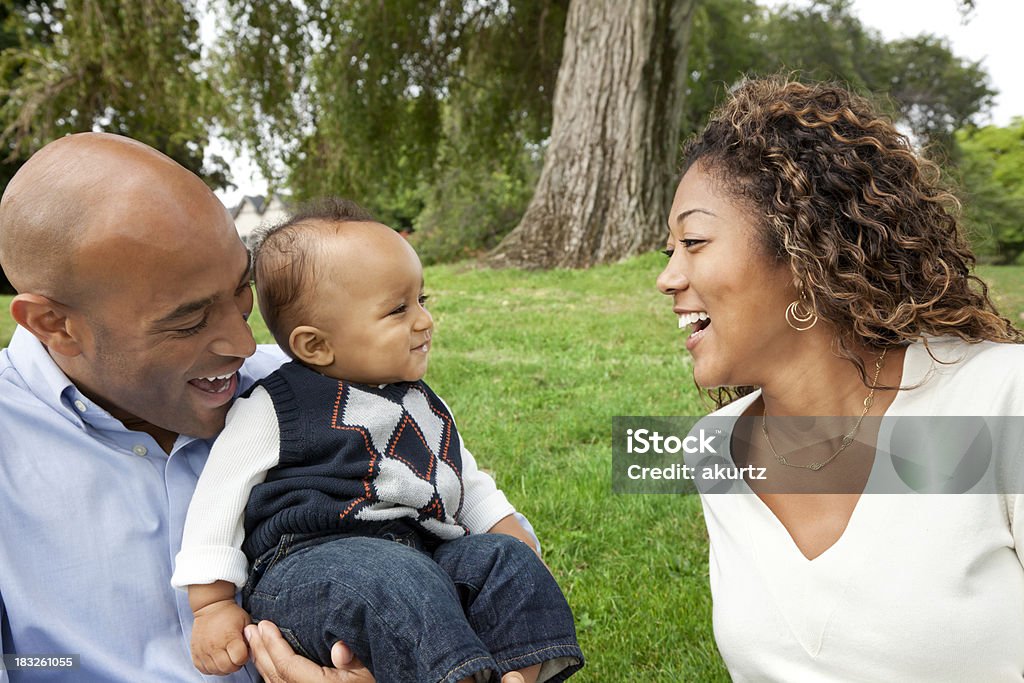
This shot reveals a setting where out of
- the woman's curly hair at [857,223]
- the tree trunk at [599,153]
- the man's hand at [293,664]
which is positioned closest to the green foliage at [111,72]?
the tree trunk at [599,153]

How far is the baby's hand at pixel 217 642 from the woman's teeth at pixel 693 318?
4.21ft

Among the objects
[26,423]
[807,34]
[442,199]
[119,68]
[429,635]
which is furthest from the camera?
[807,34]

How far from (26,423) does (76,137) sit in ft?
2.01

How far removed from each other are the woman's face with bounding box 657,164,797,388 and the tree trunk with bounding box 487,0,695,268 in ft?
24.9

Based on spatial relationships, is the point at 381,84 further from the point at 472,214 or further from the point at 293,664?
the point at 293,664

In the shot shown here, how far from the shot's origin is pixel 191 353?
1.98 meters

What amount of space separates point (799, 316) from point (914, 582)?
0.68 metres

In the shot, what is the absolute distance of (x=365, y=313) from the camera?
2.15 m

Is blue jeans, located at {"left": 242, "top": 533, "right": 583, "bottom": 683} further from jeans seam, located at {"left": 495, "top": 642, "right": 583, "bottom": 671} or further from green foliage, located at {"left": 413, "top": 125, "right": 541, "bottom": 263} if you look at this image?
green foliage, located at {"left": 413, "top": 125, "right": 541, "bottom": 263}

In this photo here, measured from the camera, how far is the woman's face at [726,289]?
7.43 feet

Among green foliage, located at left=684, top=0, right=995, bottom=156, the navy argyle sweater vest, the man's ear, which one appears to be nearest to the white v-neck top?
the navy argyle sweater vest

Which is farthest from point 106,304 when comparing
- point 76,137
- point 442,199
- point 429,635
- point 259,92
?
point 442,199

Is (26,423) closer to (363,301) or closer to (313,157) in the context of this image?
(363,301)

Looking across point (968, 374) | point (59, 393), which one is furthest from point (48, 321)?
point (968, 374)
